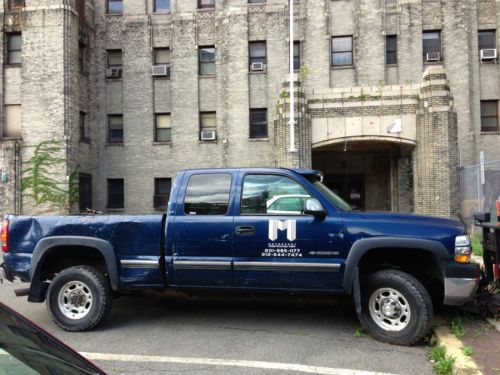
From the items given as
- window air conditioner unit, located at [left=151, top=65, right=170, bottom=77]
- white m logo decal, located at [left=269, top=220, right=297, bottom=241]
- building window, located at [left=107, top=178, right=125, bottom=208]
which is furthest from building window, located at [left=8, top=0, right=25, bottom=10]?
white m logo decal, located at [left=269, top=220, right=297, bottom=241]

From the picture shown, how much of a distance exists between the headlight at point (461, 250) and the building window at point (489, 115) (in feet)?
54.2

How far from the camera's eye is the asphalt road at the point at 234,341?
418 centimetres

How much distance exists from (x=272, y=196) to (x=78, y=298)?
2.78m

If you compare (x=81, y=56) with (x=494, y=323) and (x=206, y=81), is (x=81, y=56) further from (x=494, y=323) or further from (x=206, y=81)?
(x=494, y=323)

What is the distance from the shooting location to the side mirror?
4.77 metres

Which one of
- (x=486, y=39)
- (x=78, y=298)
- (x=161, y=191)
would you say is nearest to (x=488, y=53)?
(x=486, y=39)

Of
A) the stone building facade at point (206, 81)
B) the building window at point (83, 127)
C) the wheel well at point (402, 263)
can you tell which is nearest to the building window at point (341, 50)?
the stone building facade at point (206, 81)

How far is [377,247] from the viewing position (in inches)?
186

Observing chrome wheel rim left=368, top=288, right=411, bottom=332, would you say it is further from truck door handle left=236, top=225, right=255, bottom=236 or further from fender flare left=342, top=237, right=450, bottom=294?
truck door handle left=236, top=225, right=255, bottom=236

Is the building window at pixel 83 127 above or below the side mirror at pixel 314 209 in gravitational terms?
above

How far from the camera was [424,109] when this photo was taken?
15.2 m

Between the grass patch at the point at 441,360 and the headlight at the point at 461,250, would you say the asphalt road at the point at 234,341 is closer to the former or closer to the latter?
the grass patch at the point at 441,360

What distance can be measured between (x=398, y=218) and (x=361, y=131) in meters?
11.3

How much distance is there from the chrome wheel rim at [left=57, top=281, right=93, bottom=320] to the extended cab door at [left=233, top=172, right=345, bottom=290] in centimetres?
195
